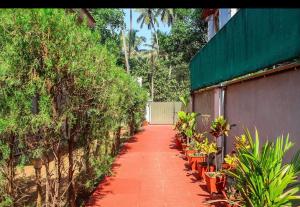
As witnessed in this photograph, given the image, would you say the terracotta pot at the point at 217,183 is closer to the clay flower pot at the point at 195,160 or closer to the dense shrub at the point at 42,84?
the clay flower pot at the point at 195,160

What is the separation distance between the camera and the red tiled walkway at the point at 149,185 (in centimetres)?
880

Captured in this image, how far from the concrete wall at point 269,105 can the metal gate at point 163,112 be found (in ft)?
101

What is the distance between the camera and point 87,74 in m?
6.64

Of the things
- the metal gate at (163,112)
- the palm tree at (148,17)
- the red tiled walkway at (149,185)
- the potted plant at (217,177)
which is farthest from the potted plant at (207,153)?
the palm tree at (148,17)

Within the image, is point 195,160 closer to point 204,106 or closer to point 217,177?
point 204,106

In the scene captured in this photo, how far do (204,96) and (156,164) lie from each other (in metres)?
3.16

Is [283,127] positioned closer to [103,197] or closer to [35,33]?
[35,33]

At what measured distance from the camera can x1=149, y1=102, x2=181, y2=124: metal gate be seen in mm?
40844

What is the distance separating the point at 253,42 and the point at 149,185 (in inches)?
201

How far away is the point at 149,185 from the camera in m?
10.6

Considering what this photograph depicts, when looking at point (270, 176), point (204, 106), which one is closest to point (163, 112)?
point (204, 106)

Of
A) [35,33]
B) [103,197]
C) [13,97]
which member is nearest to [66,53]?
[35,33]

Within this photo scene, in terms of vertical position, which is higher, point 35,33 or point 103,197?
point 35,33

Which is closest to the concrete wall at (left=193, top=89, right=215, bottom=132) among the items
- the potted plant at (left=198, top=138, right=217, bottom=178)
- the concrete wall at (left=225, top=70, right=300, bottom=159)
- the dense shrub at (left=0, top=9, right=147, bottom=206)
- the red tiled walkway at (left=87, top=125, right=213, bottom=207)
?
the red tiled walkway at (left=87, top=125, right=213, bottom=207)
